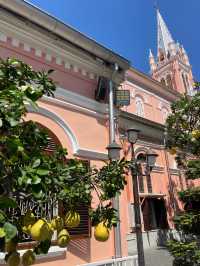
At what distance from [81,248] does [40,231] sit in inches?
180

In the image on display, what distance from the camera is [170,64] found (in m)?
46.2

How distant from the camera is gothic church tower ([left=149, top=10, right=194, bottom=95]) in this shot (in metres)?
44.0

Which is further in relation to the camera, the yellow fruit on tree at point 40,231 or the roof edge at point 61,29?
the roof edge at point 61,29

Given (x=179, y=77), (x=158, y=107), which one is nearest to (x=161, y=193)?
(x=158, y=107)

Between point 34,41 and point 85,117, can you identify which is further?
point 85,117

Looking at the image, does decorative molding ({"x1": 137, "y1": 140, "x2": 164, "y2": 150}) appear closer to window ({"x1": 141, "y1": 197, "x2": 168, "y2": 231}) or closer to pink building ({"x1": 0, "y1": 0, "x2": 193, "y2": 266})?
window ({"x1": 141, "y1": 197, "x2": 168, "y2": 231})

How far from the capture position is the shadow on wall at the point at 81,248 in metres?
6.06

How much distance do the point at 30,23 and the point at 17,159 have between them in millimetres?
5365

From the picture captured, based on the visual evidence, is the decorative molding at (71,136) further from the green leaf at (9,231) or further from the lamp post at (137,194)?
the green leaf at (9,231)

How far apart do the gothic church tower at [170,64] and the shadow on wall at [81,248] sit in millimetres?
38740

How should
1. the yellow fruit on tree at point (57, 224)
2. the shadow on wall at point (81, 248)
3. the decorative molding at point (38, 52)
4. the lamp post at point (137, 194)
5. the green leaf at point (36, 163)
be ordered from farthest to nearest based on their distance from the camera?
the decorative molding at point (38, 52) → the shadow on wall at point (81, 248) → the lamp post at point (137, 194) → the yellow fruit on tree at point (57, 224) → the green leaf at point (36, 163)

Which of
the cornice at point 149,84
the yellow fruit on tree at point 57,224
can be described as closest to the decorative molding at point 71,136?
the yellow fruit on tree at point 57,224

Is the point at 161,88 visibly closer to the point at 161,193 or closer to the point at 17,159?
the point at 161,193

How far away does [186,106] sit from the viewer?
10.1 metres
